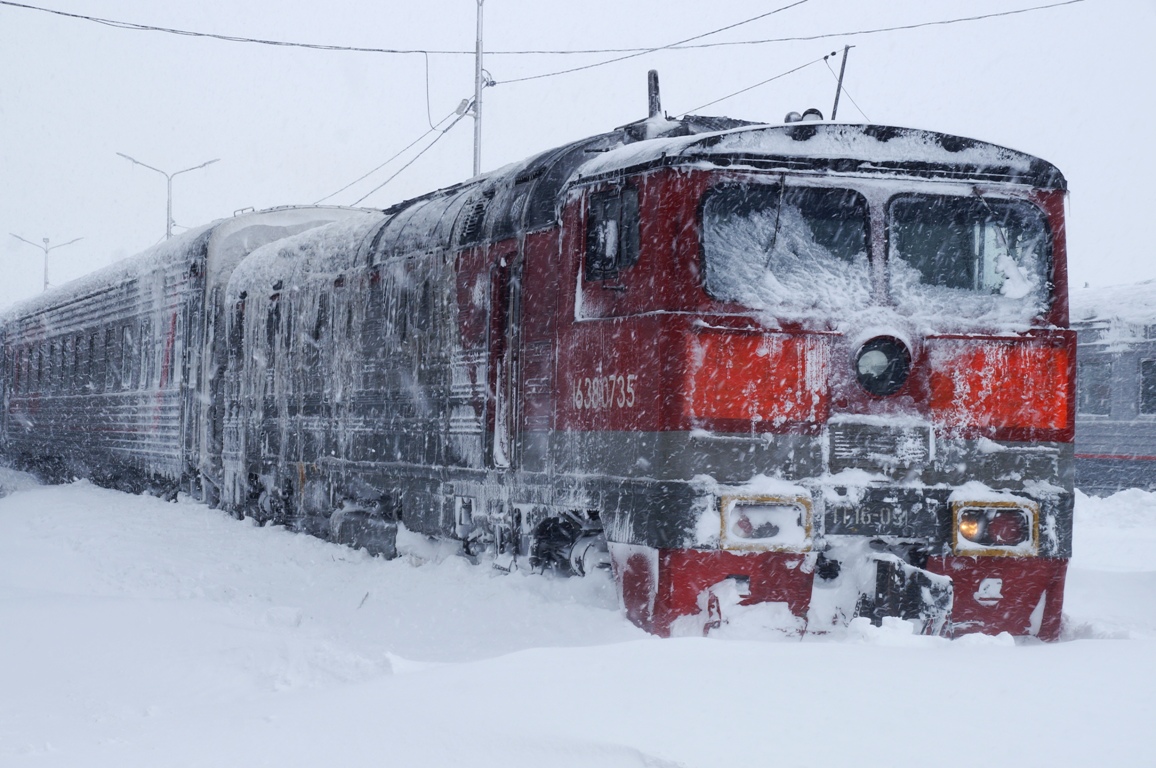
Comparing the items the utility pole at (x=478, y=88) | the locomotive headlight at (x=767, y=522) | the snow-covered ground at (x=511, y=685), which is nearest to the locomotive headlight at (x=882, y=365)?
the locomotive headlight at (x=767, y=522)

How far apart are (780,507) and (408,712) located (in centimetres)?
253

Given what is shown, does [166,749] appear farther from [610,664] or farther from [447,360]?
[447,360]

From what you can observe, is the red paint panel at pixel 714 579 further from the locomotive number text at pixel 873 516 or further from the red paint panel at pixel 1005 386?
the red paint panel at pixel 1005 386

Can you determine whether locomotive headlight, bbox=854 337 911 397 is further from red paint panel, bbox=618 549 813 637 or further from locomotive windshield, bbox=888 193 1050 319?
red paint panel, bbox=618 549 813 637

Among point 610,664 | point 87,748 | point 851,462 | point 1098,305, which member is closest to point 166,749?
point 87,748

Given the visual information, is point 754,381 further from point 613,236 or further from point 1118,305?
point 1118,305

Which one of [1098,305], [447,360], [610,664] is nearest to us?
[610,664]

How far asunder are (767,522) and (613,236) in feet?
5.85

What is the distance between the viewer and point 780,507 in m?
6.68

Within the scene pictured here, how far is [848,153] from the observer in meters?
7.03

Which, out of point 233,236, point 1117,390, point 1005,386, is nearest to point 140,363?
point 233,236

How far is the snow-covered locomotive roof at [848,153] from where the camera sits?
6930 mm

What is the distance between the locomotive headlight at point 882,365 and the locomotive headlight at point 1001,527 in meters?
0.75

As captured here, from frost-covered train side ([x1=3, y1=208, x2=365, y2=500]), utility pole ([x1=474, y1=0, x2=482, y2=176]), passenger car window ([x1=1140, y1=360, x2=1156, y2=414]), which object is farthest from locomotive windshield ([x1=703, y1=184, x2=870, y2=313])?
utility pole ([x1=474, y1=0, x2=482, y2=176])
